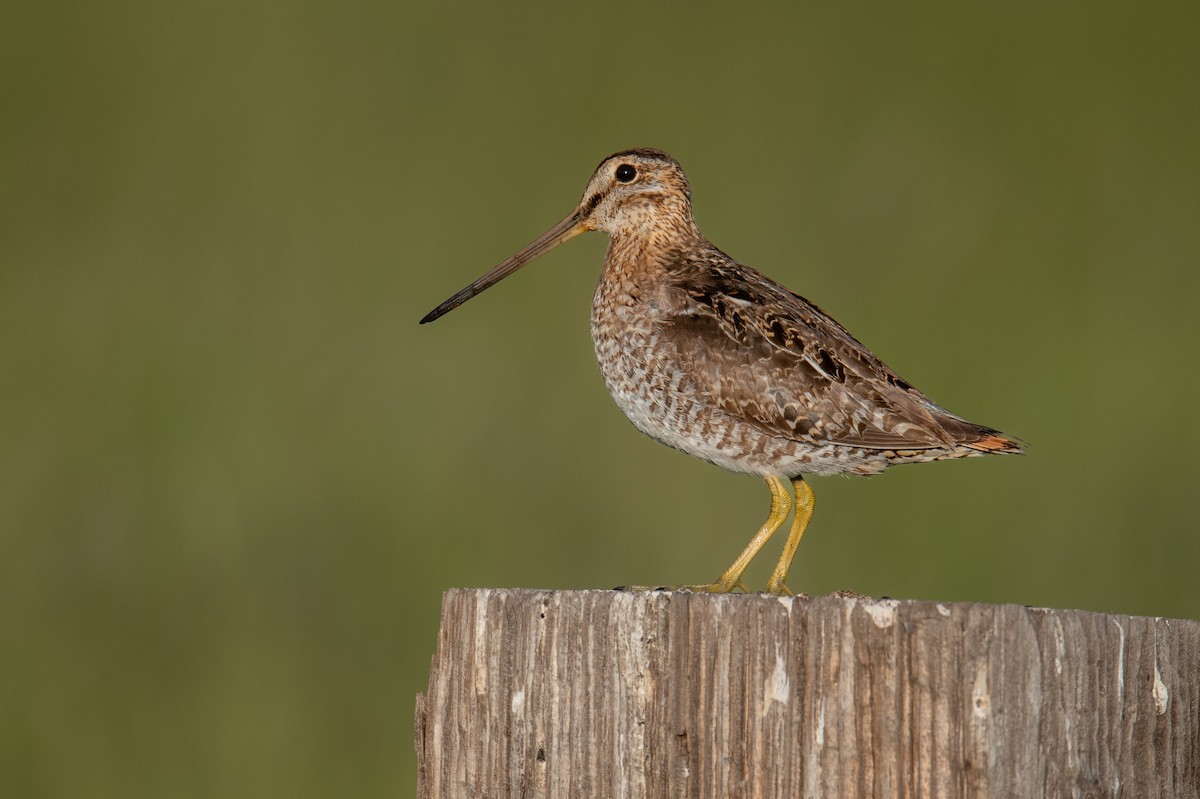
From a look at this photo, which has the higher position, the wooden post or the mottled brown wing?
the mottled brown wing

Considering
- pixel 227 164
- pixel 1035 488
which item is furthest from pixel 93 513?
pixel 1035 488

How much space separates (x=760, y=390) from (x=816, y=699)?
211 cm

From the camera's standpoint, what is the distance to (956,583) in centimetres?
700

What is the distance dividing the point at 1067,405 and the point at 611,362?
3.31 meters

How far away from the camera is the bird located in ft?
15.9

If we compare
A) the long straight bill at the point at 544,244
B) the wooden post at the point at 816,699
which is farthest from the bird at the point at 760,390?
the wooden post at the point at 816,699

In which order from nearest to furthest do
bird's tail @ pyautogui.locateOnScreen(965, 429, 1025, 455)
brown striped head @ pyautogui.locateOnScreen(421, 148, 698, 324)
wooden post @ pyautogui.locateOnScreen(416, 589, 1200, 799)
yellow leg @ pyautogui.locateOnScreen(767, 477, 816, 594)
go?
wooden post @ pyautogui.locateOnScreen(416, 589, 1200, 799) → bird's tail @ pyautogui.locateOnScreen(965, 429, 1025, 455) → yellow leg @ pyautogui.locateOnScreen(767, 477, 816, 594) → brown striped head @ pyautogui.locateOnScreen(421, 148, 698, 324)

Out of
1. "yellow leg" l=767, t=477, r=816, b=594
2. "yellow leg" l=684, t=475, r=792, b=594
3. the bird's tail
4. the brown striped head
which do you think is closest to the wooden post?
"yellow leg" l=684, t=475, r=792, b=594

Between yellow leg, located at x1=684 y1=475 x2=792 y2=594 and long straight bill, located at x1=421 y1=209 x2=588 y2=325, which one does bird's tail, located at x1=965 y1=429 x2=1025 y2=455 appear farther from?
long straight bill, located at x1=421 y1=209 x2=588 y2=325

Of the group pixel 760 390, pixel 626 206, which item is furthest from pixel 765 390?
pixel 626 206

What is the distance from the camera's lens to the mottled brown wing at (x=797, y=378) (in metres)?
4.82

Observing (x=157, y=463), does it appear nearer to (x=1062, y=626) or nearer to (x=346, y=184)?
(x=346, y=184)

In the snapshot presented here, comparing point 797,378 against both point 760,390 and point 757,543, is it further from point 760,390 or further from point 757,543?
point 757,543

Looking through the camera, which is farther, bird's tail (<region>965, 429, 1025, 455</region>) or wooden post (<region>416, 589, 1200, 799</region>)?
bird's tail (<region>965, 429, 1025, 455</region>)
